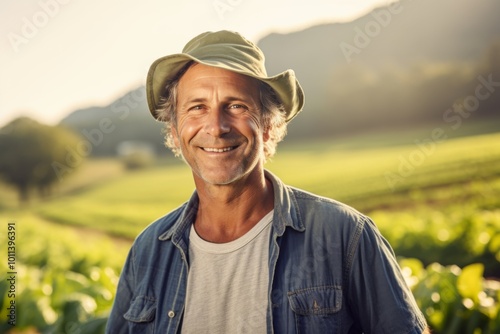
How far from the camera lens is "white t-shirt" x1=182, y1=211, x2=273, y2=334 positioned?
1884mm

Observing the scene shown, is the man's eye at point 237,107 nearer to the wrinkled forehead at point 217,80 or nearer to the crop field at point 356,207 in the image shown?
the wrinkled forehead at point 217,80

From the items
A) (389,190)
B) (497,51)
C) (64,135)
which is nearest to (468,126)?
(497,51)

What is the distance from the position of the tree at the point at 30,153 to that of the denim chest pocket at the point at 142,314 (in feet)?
94.5

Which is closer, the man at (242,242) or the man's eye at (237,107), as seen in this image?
the man at (242,242)

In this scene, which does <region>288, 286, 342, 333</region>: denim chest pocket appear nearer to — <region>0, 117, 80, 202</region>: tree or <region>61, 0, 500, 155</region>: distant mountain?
<region>61, 0, 500, 155</region>: distant mountain

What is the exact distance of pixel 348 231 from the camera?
1.85 meters

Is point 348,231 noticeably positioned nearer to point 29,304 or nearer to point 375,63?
point 29,304

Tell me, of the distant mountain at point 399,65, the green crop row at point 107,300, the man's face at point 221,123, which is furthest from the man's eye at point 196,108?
the distant mountain at point 399,65

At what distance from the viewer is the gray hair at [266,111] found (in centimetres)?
216

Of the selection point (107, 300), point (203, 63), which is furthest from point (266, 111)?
point (107, 300)

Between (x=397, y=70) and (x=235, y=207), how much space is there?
22.3 m

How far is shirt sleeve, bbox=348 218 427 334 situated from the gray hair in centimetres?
63

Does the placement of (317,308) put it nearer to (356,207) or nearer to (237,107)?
(237,107)

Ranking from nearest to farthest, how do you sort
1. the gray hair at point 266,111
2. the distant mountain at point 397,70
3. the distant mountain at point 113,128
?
the gray hair at point 266,111
the distant mountain at point 397,70
the distant mountain at point 113,128
